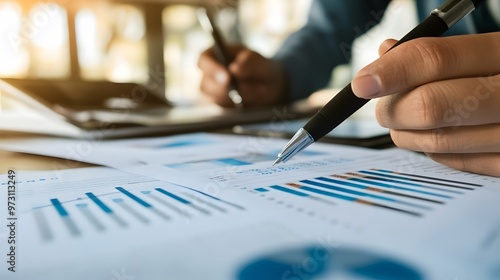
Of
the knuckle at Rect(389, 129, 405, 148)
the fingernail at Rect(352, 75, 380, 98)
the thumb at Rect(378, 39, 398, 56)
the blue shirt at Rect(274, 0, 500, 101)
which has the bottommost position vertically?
the knuckle at Rect(389, 129, 405, 148)

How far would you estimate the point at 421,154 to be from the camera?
37cm

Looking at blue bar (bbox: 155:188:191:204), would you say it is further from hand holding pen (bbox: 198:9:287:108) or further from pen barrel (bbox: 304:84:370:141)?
hand holding pen (bbox: 198:9:287:108)

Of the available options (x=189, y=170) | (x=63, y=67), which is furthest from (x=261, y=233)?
(x=63, y=67)

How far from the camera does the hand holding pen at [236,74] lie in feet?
2.41

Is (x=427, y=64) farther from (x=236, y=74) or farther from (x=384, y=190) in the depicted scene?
(x=236, y=74)

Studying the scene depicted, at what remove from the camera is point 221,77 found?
0.73 m

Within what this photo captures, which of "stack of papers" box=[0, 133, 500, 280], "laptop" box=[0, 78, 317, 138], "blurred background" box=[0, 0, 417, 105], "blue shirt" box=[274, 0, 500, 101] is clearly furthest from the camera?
"blurred background" box=[0, 0, 417, 105]

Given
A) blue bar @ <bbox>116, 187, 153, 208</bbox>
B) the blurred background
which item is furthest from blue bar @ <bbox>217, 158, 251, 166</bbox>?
the blurred background

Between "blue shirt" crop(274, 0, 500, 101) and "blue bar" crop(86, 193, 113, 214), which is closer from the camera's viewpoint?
"blue bar" crop(86, 193, 113, 214)

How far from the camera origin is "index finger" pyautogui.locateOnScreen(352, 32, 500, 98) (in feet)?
0.87

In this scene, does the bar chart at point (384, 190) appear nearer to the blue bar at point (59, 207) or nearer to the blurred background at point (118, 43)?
the blue bar at point (59, 207)

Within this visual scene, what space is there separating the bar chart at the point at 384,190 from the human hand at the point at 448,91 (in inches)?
1.4

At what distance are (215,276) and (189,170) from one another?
0.56 ft

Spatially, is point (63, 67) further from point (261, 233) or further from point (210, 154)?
point (261, 233)
